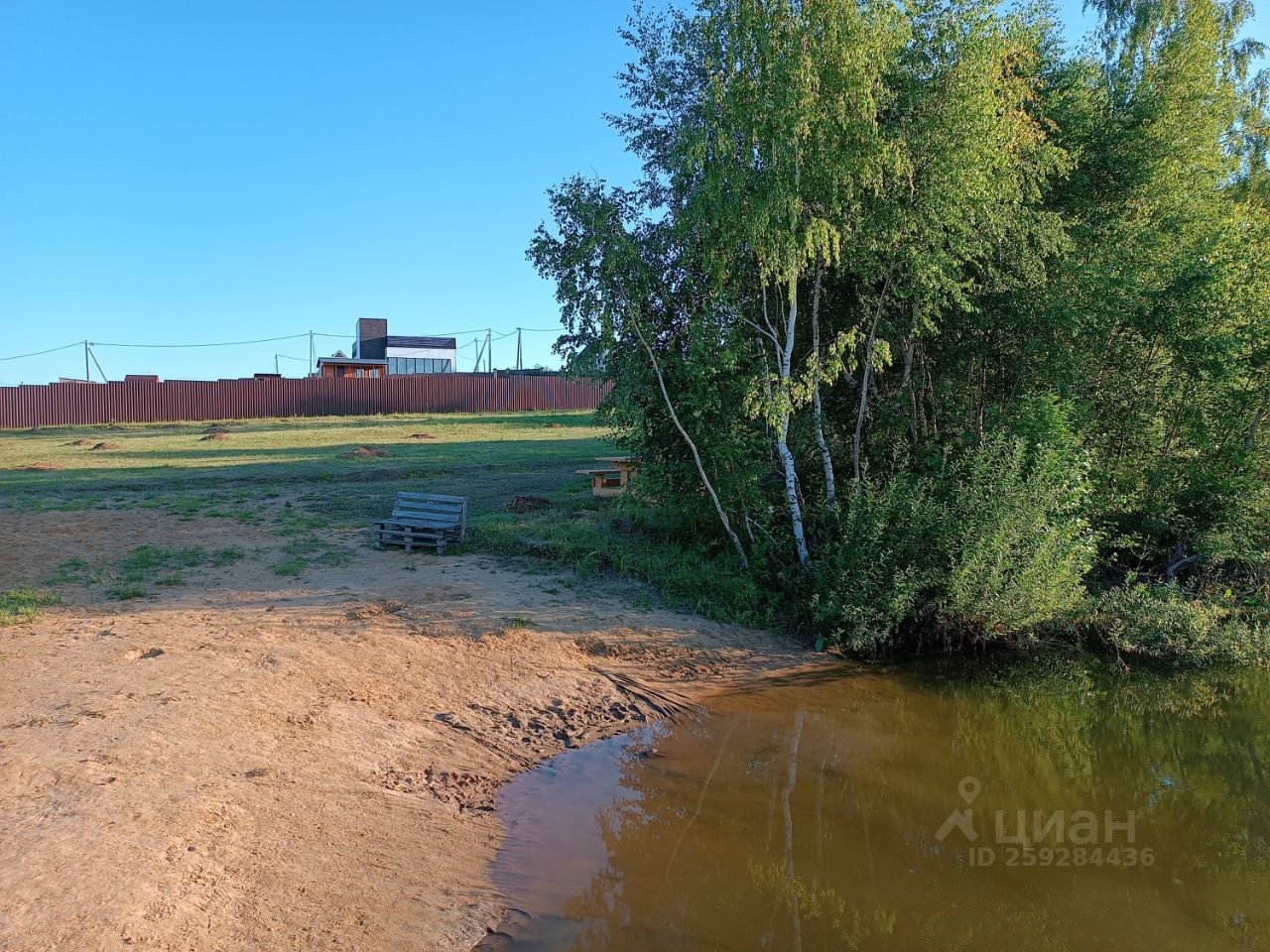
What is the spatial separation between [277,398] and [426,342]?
19803mm

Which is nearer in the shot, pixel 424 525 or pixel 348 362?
pixel 424 525

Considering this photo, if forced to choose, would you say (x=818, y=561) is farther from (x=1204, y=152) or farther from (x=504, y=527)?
(x=1204, y=152)

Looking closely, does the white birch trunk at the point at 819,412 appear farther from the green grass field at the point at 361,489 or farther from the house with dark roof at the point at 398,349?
the house with dark roof at the point at 398,349

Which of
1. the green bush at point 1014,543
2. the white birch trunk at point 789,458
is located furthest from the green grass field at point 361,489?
the green bush at point 1014,543

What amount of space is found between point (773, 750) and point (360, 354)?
52136 millimetres

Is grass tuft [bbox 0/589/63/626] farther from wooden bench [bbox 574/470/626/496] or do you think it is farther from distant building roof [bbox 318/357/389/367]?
distant building roof [bbox 318/357/389/367]

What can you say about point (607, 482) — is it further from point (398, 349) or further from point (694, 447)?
point (398, 349)

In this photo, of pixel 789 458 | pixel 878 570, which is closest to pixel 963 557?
pixel 878 570

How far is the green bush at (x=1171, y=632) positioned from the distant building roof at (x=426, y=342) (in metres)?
48.9

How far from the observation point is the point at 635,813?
234 inches

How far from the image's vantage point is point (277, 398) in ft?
118

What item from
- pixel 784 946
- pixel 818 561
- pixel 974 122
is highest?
pixel 974 122

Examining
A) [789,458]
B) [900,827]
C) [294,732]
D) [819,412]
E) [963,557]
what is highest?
[819,412]

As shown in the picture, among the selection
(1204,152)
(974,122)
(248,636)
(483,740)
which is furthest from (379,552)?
(1204,152)
